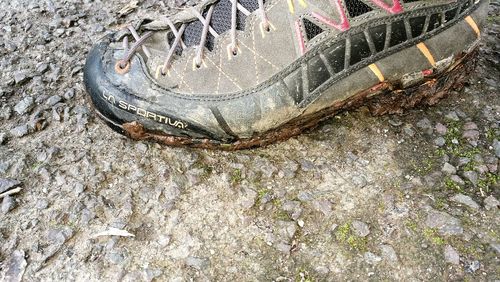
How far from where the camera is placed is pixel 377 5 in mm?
1621

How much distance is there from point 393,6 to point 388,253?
0.77 metres

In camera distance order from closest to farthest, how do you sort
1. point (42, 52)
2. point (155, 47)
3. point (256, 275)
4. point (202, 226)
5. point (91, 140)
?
point (256, 275) → point (202, 226) → point (155, 47) → point (91, 140) → point (42, 52)

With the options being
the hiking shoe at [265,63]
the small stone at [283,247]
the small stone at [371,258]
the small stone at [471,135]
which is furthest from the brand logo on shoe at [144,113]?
the small stone at [471,135]

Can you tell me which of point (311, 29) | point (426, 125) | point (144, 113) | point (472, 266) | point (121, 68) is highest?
point (311, 29)

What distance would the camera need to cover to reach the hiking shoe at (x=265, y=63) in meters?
1.65

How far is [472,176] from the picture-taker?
1.73 metres

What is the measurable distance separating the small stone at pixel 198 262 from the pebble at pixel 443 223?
0.70m

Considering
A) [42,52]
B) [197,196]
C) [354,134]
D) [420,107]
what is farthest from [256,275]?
[42,52]

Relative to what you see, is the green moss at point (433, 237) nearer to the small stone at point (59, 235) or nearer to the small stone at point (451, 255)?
the small stone at point (451, 255)

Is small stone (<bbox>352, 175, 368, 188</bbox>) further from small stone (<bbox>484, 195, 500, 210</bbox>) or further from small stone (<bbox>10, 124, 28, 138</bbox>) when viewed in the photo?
small stone (<bbox>10, 124, 28, 138</bbox>)

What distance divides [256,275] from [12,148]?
3.40ft

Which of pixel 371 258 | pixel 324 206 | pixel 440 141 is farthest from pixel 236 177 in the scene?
pixel 440 141

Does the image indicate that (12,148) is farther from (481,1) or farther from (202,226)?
(481,1)

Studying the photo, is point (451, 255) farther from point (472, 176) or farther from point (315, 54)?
point (315, 54)
